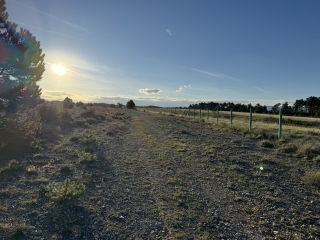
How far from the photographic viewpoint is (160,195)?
561cm

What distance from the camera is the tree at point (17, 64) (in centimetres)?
1222

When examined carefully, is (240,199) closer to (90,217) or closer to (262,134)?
(90,217)

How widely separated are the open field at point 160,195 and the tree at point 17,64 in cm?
504

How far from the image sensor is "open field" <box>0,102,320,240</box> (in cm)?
414

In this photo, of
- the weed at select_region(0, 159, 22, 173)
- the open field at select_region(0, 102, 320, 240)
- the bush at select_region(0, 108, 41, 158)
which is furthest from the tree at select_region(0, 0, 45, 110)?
the weed at select_region(0, 159, 22, 173)

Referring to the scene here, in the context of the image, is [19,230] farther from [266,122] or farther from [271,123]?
[266,122]

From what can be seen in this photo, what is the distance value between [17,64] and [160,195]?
12103mm

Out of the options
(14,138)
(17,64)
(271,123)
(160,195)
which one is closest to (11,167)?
(14,138)

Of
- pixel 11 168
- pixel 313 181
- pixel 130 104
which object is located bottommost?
pixel 313 181

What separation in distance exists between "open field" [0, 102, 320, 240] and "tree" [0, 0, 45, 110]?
504 cm

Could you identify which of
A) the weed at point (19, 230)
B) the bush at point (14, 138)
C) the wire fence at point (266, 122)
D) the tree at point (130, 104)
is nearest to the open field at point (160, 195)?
the weed at point (19, 230)

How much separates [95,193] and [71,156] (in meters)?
3.64

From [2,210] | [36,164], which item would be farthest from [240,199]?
[36,164]

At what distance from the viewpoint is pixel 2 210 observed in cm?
457
